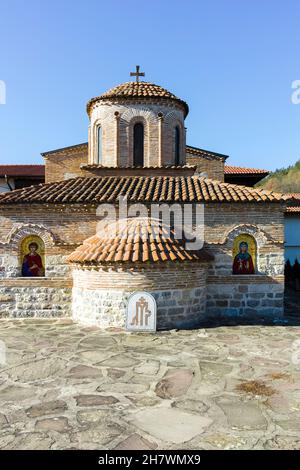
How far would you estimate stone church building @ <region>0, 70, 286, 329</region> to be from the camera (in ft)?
27.5

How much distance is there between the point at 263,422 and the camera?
4.03m

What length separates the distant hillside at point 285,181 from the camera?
5325cm

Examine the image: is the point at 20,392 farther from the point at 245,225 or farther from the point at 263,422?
the point at 245,225

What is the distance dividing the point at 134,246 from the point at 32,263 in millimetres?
3296

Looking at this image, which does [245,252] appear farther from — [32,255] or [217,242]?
[32,255]

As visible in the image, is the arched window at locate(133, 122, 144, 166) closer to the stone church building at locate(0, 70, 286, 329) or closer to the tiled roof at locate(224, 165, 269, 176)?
the stone church building at locate(0, 70, 286, 329)

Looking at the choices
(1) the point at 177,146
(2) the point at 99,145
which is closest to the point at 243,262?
(1) the point at 177,146

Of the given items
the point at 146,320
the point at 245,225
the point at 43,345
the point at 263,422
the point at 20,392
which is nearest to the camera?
the point at 263,422

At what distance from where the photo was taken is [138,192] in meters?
10.3

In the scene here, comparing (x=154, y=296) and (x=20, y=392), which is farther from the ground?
(x=154, y=296)

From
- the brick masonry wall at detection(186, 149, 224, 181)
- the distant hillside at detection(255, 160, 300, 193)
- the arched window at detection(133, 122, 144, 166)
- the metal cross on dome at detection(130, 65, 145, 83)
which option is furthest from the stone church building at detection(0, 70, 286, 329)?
the distant hillside at detection(255, 160, 300, 193)

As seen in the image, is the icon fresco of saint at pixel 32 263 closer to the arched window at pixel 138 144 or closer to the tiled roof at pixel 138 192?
the tiled roof at pixel 138 192
